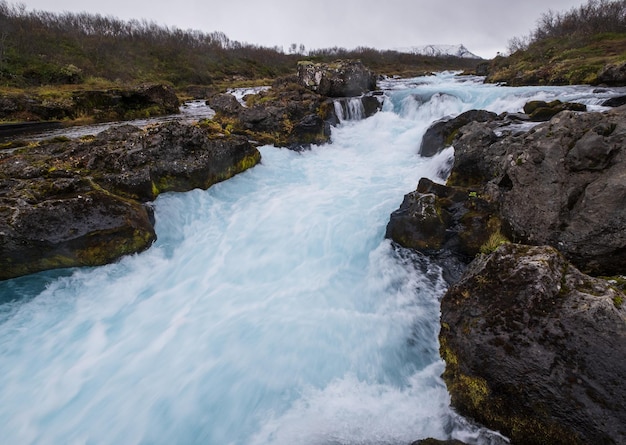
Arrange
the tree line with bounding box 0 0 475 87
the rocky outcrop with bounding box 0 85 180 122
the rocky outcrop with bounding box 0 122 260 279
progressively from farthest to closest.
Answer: the tree line with bounding box 0 0 475 87 < the rocky outcrop with bounding box 0 85 180 122 < the rocky outcrop with bounding box 0 122 260 279

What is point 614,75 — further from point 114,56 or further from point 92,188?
point 114,56

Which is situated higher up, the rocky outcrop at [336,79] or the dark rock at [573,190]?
the rocky outcrop at [336,79]

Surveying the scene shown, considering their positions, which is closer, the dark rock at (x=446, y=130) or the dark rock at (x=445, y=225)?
the dark rock at (x=445, y=225)

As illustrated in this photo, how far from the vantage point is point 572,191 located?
4871 mm

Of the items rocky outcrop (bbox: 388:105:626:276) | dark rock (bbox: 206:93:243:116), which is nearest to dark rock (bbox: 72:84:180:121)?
dark rock (bbox: 206:93:243:116)

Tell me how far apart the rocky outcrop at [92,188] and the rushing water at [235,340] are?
1.42 ft

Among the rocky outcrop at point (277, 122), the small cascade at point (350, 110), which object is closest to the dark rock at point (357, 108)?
the small cascade at point (350, 110)

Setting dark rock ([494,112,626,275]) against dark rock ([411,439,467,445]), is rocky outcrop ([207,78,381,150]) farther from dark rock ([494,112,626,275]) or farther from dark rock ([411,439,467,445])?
dark rock ([411,439,467,445])

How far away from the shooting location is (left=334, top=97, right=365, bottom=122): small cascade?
19469mm

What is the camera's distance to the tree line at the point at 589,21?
3266 cm

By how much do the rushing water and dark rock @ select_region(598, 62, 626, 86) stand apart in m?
17.4

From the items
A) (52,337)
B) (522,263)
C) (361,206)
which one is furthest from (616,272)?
(52,337)

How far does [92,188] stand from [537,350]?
834 centimetres

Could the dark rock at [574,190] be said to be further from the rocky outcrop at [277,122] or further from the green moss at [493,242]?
the rocky outcrop at [277,122]
